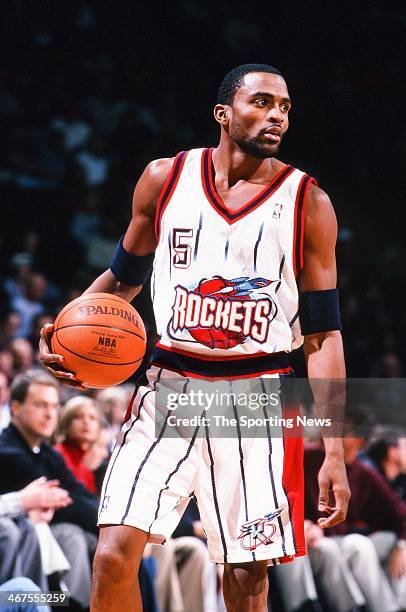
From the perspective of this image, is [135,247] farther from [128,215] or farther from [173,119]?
[173,119]

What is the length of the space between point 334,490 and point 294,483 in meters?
0.14

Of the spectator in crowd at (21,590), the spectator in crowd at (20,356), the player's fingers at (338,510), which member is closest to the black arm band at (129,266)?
the player's fingers at (338,510)

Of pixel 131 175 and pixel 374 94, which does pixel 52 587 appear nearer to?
pixel 131 175

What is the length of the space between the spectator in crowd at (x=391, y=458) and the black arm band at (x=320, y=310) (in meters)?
3.34

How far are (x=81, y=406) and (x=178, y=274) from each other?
2164mm

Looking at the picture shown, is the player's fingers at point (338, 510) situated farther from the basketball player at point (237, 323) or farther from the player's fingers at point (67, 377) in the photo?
the player's fingers at point (67, 377)

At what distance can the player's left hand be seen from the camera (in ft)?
10.0

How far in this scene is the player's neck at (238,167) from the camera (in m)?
3.29

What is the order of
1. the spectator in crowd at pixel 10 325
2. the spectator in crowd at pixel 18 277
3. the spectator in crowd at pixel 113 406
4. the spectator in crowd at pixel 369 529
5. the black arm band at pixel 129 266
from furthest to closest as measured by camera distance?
the spectator in crowd at pixel 18 277 → the spectator in crowd at pixel 10 325 → the spectator in crowd at pixel 113 406 → the spectator in crowd at pixel 369 529 → the black arm band at pixel 129 266

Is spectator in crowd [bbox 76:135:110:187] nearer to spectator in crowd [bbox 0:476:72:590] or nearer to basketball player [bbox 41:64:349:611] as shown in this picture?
spectator in crowd [bbox 0:476:72:590]

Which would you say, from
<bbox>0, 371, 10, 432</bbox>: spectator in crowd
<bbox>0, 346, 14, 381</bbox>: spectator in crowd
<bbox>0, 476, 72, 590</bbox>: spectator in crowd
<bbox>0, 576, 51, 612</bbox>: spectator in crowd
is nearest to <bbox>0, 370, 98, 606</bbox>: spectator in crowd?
<bbox>0, 476, 72, 590</bbox>: spectator in crowd

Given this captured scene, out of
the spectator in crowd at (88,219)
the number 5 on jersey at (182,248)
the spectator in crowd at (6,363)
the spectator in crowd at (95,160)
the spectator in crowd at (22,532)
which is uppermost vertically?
the spectator in crowd at (95,160)

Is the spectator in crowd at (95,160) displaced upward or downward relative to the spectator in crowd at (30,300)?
upward

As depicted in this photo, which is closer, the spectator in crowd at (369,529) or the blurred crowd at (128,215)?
the blurred crowd at (128,215)
